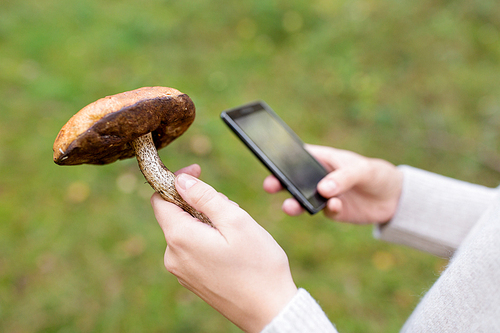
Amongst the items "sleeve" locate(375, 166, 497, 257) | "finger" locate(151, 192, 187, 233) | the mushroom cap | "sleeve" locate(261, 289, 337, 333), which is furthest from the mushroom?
"sleeve" locate(375, 166, 497, 257)

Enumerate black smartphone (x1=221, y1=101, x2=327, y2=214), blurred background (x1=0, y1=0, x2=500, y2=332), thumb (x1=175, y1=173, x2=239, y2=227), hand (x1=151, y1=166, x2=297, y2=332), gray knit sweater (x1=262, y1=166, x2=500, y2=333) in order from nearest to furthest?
gray knit sweater (x1=262, y1=166, x2=500, y2=333) < hand (x1=151, y1=166, x2=297, y2=332) < thumb (x1=175, y1=173, x2=239, y2=227) < black smartphone (x1=221, y1=101, x2=327, y2=214) < blurred background (x1=0, y1=0, x2=500, y2=332)

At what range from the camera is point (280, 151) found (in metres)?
1.96

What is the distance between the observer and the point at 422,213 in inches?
79.7

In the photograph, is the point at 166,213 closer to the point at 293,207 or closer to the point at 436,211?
the point at 293,207

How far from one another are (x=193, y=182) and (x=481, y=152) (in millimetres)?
3497

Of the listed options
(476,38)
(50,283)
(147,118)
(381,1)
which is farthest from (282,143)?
(476,38)

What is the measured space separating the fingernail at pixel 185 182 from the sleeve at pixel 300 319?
0.56 m

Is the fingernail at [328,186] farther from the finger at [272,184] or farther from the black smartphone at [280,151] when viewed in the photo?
the finger at [272,184]

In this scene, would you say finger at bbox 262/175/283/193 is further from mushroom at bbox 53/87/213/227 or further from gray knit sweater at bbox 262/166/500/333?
gray knit sweater at bbox 262/166/500/333

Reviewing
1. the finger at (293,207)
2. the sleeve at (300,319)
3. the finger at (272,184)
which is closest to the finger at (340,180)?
the finger at (293,207)

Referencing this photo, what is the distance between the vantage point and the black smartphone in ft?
5.93

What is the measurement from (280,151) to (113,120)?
1.09 meters

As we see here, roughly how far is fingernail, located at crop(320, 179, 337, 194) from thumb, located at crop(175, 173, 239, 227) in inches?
30.4

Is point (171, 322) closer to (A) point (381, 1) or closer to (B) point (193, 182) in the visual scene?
(B) point (193, 182)
